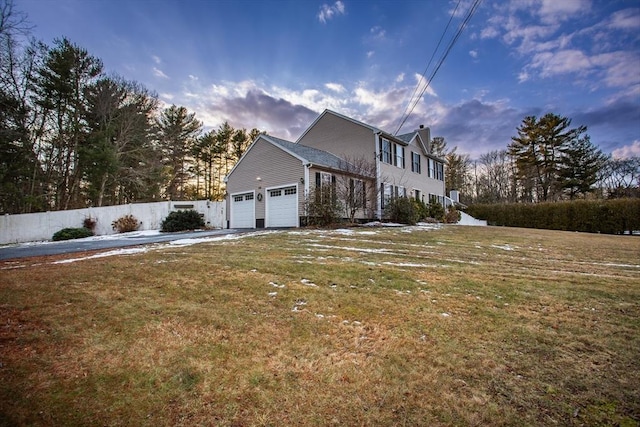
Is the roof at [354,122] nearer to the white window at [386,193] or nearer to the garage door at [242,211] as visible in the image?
the white window at [386,193]

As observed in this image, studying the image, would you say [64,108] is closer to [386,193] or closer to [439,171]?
[386,193]

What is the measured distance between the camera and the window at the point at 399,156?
20.0 meters

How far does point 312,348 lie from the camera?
2.80 metres

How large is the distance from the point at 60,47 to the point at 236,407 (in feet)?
84.2

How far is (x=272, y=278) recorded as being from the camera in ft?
15.6

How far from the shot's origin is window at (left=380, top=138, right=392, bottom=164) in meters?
18.3

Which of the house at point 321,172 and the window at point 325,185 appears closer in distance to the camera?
the window at point 325,185

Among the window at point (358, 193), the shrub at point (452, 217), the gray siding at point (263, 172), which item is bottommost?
the shrub at point (452, 217)

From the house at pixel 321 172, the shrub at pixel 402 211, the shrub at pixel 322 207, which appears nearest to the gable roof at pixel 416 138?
the house at pixel 321 172

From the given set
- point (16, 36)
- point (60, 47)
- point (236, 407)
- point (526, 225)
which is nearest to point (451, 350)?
point (236, 407)

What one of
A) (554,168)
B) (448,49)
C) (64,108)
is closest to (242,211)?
(448,49)

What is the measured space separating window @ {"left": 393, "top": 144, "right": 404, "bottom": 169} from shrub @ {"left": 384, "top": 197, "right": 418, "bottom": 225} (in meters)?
3.65

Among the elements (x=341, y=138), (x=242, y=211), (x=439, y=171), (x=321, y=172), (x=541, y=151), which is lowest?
(x=242, y=211)

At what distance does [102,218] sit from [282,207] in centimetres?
1201
